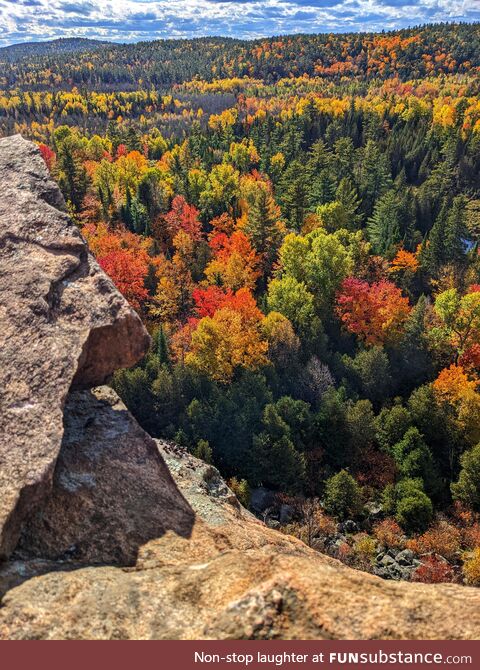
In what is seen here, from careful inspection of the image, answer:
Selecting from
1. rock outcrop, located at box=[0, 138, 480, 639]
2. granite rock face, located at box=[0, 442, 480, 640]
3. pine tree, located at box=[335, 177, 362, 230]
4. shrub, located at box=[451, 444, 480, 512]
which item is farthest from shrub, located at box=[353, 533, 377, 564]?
pine tree, located at box=[335, 177, 362, 230]

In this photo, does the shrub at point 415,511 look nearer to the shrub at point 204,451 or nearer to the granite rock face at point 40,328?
the shrub at point 204,451

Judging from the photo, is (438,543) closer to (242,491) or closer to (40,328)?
(242,491)

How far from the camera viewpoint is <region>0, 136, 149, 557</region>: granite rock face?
16.0 m

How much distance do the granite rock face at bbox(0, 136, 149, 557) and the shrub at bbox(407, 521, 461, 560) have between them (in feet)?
113

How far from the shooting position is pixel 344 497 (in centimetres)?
4525

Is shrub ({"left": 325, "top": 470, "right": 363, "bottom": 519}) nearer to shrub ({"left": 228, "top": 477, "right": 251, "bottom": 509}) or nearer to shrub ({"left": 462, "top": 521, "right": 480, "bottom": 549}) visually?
shrub ({"left": 228, "top": 477, "right": 251, "bottom": 509})

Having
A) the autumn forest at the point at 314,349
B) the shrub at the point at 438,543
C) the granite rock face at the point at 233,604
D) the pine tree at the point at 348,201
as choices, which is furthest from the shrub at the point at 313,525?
the pine tree at the point at 348,201

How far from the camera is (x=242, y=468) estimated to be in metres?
48.7

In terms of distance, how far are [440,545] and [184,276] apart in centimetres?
4893

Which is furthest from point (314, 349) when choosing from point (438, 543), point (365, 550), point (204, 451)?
point (438, 543)

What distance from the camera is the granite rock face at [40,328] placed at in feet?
52.4

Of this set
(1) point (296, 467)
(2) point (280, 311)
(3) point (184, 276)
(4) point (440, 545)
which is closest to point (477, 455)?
(4) point (440, 545)

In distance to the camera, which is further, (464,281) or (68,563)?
(464,281)
